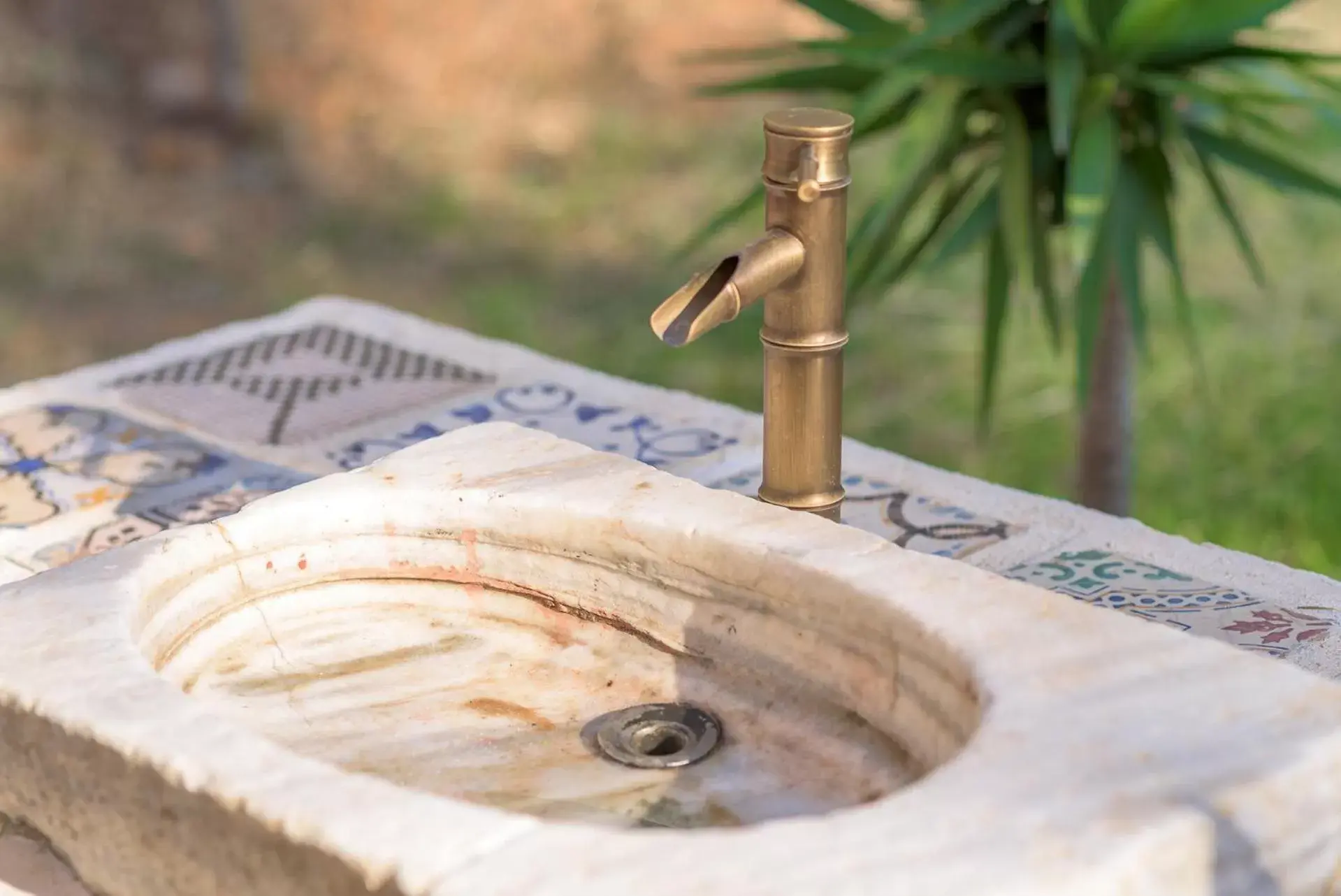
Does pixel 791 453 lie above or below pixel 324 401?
above

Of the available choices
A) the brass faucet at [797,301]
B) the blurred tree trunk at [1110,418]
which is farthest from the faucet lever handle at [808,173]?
the blurred tree trunk at [1110,418]

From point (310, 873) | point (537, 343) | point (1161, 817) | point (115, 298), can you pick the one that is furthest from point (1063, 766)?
point (115, 298)

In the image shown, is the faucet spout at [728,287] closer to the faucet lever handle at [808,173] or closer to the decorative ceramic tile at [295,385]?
the faucet lever handle at [808,173]

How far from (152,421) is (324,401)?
6.2 inches

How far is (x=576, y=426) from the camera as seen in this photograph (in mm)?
1568

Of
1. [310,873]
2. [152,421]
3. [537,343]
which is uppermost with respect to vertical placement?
[310,873]

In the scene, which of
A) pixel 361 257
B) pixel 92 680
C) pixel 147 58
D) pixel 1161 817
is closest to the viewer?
pixel 1161 817

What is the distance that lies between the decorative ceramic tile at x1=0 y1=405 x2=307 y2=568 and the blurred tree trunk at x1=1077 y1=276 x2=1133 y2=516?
0.93m

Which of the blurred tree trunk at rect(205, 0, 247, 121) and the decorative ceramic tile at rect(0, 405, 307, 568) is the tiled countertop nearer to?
the decorative ceramic tile at rect(0, 405, 307, 568)

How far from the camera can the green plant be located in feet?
5.41

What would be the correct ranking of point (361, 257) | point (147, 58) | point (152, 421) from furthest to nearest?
point (147, 58)
point (361, 257)
point (152, 421)

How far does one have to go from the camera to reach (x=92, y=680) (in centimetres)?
82

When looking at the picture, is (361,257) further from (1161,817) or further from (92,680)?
(1161,817)

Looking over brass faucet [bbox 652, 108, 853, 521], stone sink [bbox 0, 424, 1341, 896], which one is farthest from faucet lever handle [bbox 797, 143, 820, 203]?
stone sink [bbox 0, 424, 1341, 896]
